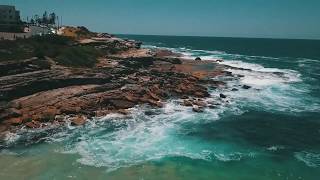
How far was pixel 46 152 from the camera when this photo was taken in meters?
29.7

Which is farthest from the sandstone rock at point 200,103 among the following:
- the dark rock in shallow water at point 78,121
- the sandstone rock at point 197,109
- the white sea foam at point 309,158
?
the white sea foam at point 309,158

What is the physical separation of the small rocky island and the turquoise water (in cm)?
206

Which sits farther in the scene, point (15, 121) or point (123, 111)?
point (123, 111)

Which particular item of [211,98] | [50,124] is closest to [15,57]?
[50,124]

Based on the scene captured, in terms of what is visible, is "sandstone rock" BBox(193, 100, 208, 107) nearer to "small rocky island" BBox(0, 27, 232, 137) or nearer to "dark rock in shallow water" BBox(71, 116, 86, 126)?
"small rocky island" BBox(0, 27, 232, 137)

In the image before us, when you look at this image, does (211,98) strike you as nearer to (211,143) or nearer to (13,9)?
(211,143)

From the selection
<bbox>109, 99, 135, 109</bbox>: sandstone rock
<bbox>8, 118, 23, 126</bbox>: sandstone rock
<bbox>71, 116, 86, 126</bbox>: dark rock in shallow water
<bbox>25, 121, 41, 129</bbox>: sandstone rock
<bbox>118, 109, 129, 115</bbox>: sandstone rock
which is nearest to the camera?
<bbox>25, 121, 41, 129</bbox>: sandstone rock

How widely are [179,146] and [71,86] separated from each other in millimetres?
17213

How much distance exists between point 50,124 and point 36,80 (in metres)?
7.07

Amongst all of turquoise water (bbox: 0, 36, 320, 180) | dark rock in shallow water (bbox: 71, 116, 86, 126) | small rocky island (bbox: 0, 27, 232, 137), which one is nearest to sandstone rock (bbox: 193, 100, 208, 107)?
small rocky island (bbox: 0, 27, 232, 137)

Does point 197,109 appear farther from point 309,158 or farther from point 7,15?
point 7,15

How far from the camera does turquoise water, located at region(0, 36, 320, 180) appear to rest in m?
26.5

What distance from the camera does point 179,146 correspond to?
104 feet

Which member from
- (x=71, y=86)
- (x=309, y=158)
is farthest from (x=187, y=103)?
(x=309, y=158)
